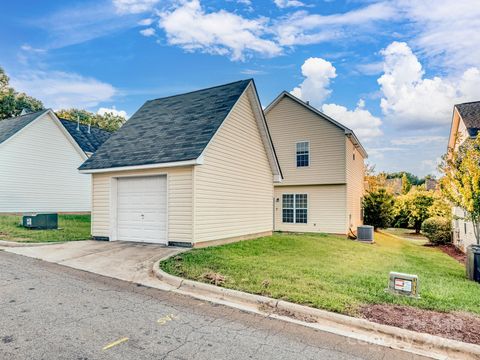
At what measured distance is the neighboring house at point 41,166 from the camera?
19.1 meters

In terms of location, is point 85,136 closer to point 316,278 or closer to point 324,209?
point 324,209

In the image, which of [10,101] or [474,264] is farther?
[10,101]

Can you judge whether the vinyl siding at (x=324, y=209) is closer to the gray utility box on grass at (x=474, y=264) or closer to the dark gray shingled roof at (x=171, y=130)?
the dark gray shingled roof at (x=171, y=130)

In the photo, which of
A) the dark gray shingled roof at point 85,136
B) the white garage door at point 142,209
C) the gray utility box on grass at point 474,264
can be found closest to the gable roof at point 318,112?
the gray utility box on grass at point 474,264

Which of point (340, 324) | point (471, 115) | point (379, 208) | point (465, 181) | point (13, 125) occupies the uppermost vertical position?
point (13, 125)

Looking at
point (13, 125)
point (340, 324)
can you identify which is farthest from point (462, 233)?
point (13, 125)

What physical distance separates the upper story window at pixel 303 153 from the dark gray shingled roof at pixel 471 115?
772cm

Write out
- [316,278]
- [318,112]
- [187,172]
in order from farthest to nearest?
[318,112]
[187,172]
[316,278]

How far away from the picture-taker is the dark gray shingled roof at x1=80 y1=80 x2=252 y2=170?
1063 centimetres

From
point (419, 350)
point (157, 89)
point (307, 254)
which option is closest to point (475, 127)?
point (307, 254)

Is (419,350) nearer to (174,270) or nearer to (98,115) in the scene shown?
(174,270)

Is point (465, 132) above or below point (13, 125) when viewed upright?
below

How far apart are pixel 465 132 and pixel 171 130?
47.0 ft

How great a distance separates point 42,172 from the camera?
2078 centimetres
